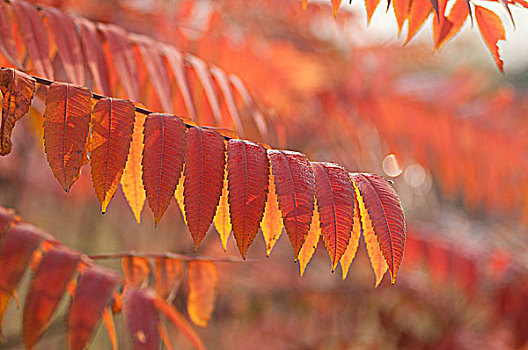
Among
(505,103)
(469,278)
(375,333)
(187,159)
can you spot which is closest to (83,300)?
(187,159)

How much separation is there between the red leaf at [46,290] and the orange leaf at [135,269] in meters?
0.12

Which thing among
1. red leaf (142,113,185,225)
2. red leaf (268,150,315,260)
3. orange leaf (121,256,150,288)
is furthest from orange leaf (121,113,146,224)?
orange leaf (121,256,150,288)

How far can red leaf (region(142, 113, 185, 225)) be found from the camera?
519mm

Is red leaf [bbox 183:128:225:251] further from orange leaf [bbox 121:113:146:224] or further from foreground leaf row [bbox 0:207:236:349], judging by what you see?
foreground leaf row [bbox 0:207:236:349]

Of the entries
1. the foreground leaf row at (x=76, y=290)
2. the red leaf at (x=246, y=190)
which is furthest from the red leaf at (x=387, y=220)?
the foreground leaf row at (x=76, y=290)

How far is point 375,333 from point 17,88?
6.60ft

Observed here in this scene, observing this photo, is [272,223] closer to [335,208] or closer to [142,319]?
[335,208]

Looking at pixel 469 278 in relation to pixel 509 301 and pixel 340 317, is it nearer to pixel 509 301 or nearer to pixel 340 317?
pixel 509 301

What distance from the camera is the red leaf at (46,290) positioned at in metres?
0.66

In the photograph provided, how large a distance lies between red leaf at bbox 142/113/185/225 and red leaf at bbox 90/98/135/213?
0.07 feet

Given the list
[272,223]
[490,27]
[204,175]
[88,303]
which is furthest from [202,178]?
[490,27]

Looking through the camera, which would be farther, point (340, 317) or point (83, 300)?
point (340, 317)

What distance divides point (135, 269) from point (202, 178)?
1.23ft

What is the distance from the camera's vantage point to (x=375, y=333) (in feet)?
7.34
